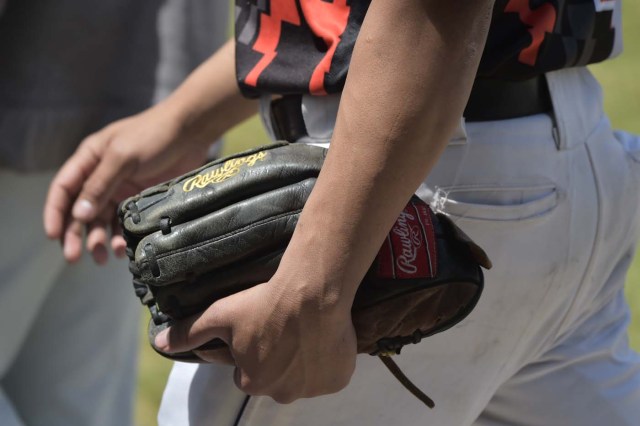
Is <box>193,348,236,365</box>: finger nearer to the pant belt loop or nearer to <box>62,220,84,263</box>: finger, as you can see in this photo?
the pant belt loop

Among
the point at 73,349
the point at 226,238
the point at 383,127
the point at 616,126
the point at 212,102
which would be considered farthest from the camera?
the point at 616,126

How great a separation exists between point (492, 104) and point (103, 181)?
2.86 feet

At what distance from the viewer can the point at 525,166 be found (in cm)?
139

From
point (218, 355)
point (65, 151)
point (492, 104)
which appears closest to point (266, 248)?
point (218, 355)

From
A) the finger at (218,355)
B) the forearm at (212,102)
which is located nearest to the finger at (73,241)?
the forearm at (212,102)

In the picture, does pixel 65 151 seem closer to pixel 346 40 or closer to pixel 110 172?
pixel 110 172

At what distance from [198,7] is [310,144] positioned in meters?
1.01

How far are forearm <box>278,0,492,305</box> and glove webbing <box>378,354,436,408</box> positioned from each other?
196mm

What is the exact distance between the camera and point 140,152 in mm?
1943

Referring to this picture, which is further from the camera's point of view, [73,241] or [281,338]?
[73,241]

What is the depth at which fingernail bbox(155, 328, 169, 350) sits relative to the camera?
1.34 meters

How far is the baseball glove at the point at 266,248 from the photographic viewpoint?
1.26 meters

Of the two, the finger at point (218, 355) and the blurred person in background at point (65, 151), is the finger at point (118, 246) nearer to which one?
the blurred person in background at point (65, 151)

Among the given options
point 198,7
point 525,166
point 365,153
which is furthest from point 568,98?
point 198,7
